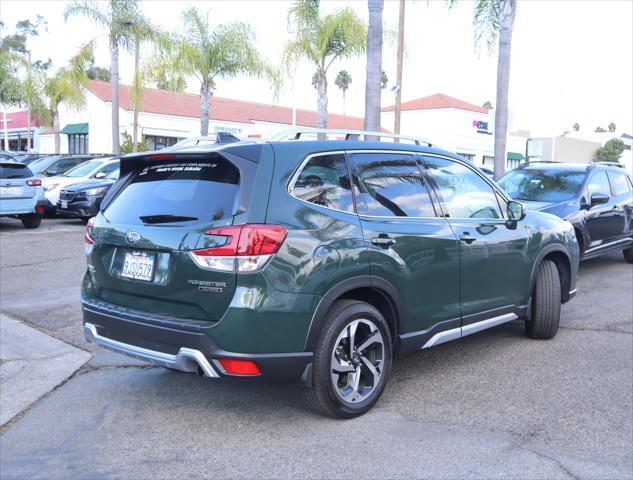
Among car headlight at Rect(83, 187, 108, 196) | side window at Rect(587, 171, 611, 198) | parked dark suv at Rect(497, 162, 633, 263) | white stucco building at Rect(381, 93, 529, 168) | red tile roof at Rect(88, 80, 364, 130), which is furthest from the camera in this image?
white stucco building at Rect(381, 93, 529, 168)

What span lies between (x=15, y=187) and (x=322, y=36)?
12418 millimetres

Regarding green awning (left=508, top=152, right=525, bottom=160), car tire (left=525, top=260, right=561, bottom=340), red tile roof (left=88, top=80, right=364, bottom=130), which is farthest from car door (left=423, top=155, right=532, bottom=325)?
green awning (left=508, top=152, right=525, bottom=160)

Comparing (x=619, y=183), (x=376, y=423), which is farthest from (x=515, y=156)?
(x=376, y=423)

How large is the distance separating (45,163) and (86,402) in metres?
16.4

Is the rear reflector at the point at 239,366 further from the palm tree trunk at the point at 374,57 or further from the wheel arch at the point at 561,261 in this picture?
the palm tree trunk at the point at 374,57

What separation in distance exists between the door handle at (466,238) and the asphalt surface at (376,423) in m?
1.11

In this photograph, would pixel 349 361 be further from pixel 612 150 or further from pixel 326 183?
pixel 612 150

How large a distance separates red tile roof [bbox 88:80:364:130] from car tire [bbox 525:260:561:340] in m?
35.4

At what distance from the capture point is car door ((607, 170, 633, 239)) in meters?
10.5

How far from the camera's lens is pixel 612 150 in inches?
2694

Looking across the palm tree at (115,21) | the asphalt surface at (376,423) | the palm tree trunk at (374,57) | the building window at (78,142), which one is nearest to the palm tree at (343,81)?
the building window at (78,142)

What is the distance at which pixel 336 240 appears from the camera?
4.23 m

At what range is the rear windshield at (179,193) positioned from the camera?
409 cm

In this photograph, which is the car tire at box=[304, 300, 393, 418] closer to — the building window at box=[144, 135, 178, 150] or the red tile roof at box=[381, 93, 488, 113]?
the building window at box=[144, 135, 178, 150]
